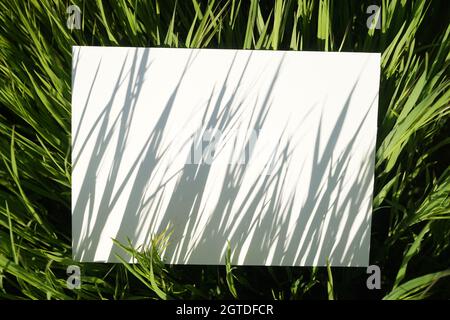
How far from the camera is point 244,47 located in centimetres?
50

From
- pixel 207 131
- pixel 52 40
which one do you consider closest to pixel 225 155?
pixel 207 131

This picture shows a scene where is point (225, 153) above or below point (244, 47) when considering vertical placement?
below

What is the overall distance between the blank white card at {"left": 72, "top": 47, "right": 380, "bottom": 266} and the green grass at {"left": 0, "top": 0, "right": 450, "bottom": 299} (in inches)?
0.8

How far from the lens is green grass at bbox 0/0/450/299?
49cm

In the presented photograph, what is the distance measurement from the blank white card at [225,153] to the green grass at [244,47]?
0.02 m

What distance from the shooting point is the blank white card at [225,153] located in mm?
500

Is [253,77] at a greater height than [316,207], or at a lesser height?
greater

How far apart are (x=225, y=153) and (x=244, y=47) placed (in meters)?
0.13

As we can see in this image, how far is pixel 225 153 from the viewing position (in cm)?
51

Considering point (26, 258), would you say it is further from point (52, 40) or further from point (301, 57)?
point (301, 57)

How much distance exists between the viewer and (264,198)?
523mm

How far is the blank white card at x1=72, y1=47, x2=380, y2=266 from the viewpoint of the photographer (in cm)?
50
